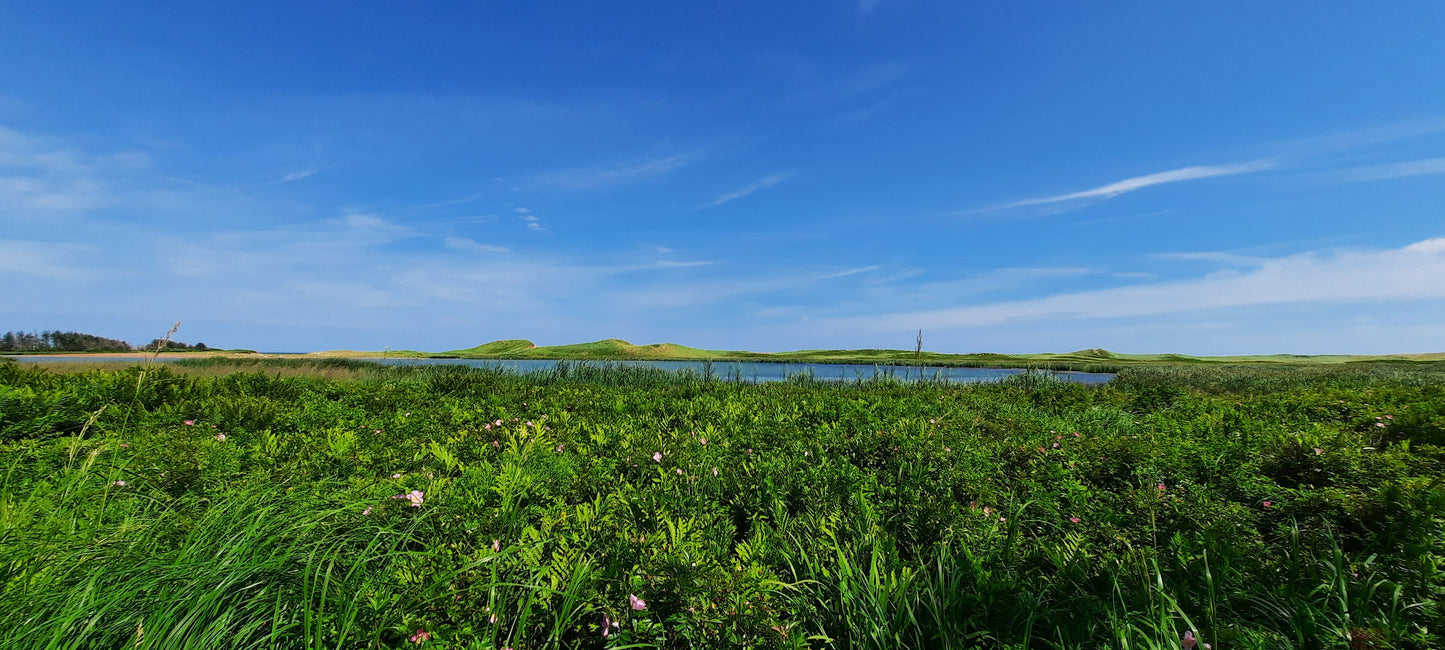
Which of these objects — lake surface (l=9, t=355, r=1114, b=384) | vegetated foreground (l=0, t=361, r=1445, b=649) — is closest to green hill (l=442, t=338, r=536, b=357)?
lake surface (l=9, t=355, r=1114, b=384)

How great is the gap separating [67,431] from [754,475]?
7258 millimetres

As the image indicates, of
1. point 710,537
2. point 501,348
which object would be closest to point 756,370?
point 710,537

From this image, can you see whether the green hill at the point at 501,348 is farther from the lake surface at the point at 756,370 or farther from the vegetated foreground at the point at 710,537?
the vegetated foreground at the point at 710,537

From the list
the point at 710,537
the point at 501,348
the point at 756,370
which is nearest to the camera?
the point at 710,537

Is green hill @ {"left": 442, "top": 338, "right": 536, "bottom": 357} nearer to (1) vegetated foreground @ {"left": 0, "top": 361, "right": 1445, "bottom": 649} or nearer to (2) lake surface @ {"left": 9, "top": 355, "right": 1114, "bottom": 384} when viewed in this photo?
(2) lake surface @ {"left": 9, "top": 355, "right": 1114, "bottom": 384}

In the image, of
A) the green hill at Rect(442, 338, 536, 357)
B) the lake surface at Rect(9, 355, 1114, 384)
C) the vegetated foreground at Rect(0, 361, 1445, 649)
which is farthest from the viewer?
the green hill at Rect(442, 338, 536, 357)

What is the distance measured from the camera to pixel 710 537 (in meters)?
2.85

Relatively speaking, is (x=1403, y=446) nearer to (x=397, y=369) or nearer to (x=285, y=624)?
(x=285, y=624)

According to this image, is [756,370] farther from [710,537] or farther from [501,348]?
[501,348]

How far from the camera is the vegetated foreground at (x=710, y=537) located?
2141mm

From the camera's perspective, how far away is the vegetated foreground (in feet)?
7.02

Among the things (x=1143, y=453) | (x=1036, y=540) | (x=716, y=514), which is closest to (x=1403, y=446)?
(x=1143, y=453)

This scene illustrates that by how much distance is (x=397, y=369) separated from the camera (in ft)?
57.6

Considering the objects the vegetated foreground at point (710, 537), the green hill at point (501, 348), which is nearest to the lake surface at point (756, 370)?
the vegetated foreground at point (710, 537)
